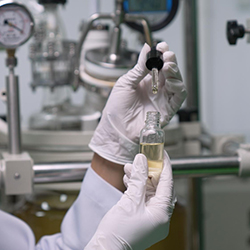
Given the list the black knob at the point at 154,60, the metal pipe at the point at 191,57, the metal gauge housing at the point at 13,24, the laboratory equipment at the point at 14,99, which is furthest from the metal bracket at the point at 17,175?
the metal pipe at the point at 191,57

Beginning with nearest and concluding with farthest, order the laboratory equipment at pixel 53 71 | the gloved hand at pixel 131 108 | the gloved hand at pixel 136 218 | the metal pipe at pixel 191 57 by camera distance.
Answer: the gloved hand at pixel 136 218 → the gloved hand at pixel 131 108 → the laboratory equipment at pixel 53 71 → the metal pipe at pixel 191 57

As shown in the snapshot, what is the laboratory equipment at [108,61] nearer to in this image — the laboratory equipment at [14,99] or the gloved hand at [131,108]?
the laboratory equipment at [14,99]

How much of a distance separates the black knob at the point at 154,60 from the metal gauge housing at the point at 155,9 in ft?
1.70

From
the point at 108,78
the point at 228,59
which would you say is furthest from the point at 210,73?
the point at 108,78

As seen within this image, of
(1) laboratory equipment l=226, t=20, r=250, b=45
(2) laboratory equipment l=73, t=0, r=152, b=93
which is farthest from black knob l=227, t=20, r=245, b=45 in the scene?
(2) laboratory equipment l=73, t=0, r=152, b=93

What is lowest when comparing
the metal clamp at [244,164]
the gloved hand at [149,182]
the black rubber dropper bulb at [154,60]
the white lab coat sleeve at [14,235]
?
the white lab coat sleeve at [14,235]

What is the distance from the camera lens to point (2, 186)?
0.81 m

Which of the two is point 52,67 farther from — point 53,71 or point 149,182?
point 149,182

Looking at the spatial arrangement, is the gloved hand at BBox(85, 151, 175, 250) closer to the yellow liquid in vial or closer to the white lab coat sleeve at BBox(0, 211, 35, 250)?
the yellow liquid in vial

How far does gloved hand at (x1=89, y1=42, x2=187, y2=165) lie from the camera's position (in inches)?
25.9

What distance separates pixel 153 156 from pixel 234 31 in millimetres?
398

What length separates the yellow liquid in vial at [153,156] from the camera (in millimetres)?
575

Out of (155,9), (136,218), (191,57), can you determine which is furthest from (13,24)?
(191,57)

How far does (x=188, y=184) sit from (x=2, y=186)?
737 mm
